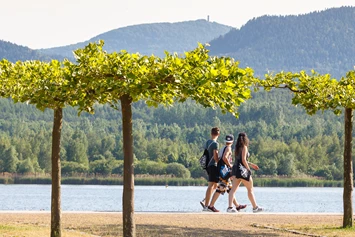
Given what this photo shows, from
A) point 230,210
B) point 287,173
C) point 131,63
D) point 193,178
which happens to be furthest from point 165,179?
point 131,63

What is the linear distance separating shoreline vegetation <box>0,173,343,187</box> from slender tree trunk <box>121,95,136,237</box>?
100084 mm

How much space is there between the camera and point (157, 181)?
12069 centimetres

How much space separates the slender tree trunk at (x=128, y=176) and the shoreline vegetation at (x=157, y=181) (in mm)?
100084

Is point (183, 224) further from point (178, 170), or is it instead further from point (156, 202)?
point (178, 170)

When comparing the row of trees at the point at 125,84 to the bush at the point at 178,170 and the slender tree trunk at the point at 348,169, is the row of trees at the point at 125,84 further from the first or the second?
the bush at the point at 178,170

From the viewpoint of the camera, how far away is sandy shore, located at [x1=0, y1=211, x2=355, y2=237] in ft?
55.9

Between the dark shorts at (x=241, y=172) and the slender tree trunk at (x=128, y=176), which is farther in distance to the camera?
the dark shorts at (x=241, y=172)

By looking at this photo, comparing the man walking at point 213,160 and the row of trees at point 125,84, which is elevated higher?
the row of trees at point 125,84

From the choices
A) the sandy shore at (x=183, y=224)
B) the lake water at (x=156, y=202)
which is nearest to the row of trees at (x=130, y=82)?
the sandy shore at (x=183, y=224)

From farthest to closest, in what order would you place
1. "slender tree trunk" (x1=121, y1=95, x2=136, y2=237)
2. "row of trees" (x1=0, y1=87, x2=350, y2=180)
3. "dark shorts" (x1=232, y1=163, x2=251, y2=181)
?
"row of trees" (x1=0, y1=87, x2=350, y2=180) → "dark shorts" (x1=232, y1=163, x2=251, y2=181) → "slender tree trunk" (x1=121, y1=95, x2=136, y2=237)

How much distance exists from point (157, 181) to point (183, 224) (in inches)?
4032

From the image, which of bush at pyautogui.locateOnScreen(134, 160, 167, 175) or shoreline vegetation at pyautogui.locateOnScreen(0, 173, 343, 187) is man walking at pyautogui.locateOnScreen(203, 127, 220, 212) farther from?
bush at pyautogui.locateOnScreen(134, 160, 167, 175)

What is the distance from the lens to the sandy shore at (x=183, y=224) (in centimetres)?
1703

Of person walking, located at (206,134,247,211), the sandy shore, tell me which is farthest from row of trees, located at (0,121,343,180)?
person walking, located at (206,134,247,211)
